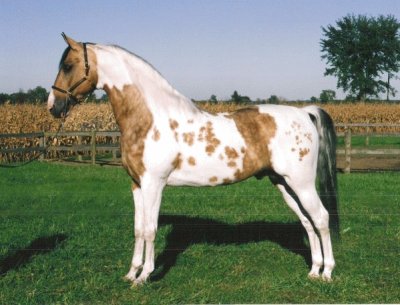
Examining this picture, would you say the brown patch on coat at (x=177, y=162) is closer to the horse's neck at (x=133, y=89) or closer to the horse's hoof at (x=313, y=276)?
the horse's neck at (x=133, y=89)

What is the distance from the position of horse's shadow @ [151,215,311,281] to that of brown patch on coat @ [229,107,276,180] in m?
1.59

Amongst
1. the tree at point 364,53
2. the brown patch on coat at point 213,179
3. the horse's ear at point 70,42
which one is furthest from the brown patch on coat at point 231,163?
the tree at point 364,53

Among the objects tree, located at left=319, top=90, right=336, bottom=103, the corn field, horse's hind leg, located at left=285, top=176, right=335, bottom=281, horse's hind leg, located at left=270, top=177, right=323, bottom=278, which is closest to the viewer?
horse's hind leg, located at left=285, top=176, right=335, bottom=281

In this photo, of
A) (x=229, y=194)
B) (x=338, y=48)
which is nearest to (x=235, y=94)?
(x=229, y=194)

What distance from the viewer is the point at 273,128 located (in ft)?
16.8

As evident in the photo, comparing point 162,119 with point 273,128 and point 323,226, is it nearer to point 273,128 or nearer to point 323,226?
point 273,128

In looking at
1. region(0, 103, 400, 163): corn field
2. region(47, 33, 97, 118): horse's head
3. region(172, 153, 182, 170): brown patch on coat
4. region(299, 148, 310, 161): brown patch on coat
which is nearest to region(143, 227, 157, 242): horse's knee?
region(172, 153, 182, 170): brown patch on coat

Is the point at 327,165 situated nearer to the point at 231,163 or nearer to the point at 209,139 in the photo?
the point at 231,163

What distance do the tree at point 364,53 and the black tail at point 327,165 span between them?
6281 centimetres

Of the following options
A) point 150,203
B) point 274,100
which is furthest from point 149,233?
point 274,100

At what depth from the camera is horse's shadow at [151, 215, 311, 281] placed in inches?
251

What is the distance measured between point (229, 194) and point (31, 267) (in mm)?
5410

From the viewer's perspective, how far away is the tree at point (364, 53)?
65.2 m

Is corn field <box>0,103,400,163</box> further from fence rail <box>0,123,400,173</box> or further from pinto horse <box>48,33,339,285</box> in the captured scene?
pinto horse <box>48,33,339,285</box>
